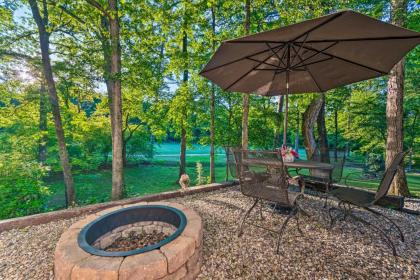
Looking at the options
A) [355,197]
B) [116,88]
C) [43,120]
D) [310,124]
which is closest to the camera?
[355,197]

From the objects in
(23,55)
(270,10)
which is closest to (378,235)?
(270,10)

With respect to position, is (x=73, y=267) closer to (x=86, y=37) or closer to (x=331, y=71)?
(x=331, y=71)

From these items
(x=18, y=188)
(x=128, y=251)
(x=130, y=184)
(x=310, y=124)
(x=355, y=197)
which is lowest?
(x=130, y=184)

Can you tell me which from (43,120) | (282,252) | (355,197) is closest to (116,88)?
(282,252)

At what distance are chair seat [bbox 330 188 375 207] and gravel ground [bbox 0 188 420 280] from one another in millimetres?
452

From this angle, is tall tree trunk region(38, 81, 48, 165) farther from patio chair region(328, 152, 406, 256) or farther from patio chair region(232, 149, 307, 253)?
patio chair region(328, 152, 406, 256)

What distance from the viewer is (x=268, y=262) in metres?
1.85

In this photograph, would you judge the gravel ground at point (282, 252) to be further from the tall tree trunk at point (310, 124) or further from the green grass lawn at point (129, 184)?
the green grass lawn at point (129, 184)

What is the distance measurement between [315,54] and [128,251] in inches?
127

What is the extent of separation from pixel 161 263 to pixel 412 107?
12764 millimetres

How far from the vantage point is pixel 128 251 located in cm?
153

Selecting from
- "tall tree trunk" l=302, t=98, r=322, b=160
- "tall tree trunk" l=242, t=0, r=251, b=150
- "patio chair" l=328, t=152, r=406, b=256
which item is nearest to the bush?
"tall tree trunk" l=242, t=0, r=251, b=150

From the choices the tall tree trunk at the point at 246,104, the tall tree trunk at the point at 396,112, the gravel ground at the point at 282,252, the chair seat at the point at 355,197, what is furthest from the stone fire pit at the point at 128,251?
the tall tree trunk at the point at 396,112

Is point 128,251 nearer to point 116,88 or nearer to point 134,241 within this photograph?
point 134,241
